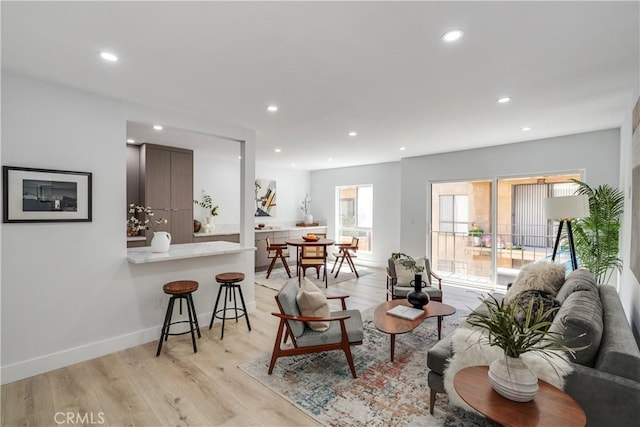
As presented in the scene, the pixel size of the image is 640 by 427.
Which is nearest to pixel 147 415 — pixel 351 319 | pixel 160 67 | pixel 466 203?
pixel 351 319

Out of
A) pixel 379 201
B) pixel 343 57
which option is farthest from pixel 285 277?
pixel 343 57

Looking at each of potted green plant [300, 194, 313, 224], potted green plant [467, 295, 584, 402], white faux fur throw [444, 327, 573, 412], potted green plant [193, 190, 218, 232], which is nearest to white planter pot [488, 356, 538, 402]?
potted green plant [467, 295, 584, 402]

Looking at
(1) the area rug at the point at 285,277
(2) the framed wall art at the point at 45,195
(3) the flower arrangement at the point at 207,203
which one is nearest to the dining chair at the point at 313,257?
(1) the area rug at the point at 285,277

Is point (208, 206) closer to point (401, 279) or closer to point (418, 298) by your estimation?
point (401, 279)

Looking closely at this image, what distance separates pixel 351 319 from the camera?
2.89 metres

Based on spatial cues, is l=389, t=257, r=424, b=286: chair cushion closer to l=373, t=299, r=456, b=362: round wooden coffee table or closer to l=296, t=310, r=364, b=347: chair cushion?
l=373, t=299, r=456, b=362: round wooden coffee table

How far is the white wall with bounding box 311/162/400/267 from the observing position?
23.7 feet

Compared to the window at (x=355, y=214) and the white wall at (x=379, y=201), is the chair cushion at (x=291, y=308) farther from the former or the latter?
the window at (x=355, y=214)

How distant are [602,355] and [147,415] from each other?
288cm

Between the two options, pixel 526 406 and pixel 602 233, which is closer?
pixel 526 406

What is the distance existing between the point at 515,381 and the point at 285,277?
5.18 metres

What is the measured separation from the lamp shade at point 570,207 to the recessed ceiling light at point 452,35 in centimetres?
262

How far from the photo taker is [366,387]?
8.14 feet

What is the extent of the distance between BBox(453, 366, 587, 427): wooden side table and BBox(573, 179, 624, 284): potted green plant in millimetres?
3067
